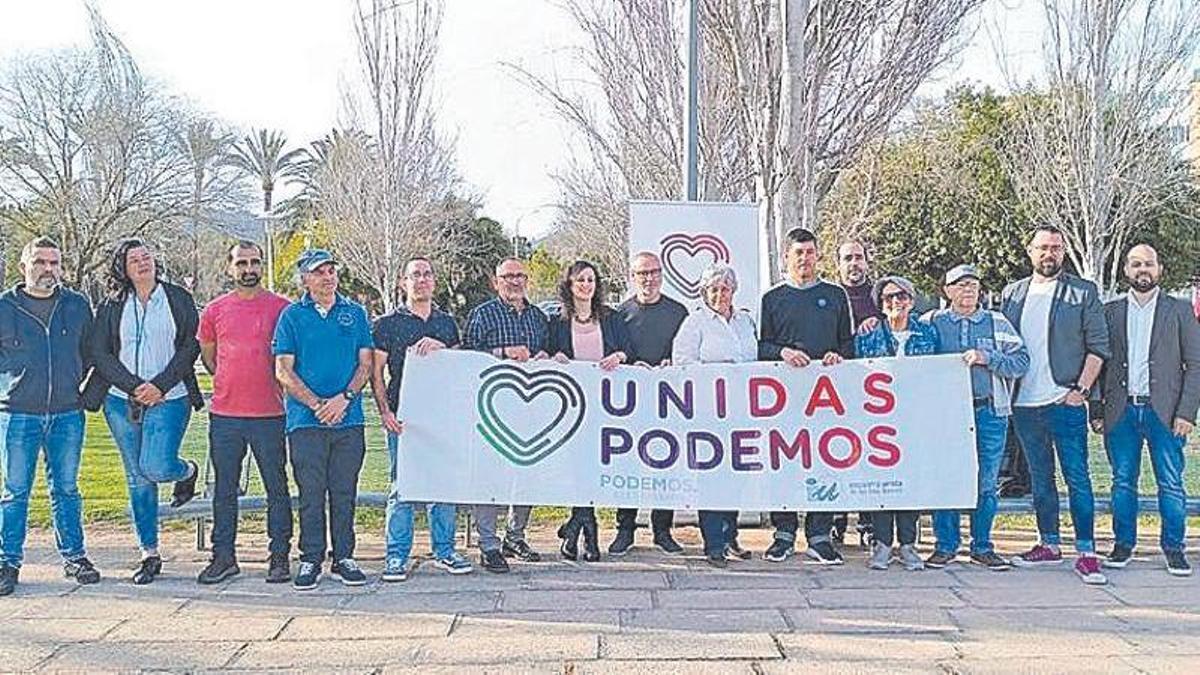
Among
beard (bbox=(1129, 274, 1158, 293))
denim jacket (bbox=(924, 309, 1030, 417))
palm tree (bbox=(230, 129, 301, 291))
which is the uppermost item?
palm tree (bbox=(230, 129, 301, 291))

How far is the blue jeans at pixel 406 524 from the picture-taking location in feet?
23.4

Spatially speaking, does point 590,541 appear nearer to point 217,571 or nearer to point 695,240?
point 217,571

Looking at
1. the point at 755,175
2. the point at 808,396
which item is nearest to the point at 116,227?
the point at 755,175

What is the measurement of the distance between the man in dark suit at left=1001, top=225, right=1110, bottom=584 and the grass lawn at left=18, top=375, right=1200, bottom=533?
1276 mm

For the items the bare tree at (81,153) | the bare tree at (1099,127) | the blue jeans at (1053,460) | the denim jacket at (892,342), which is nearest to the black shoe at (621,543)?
the denim jacket at (892,342)

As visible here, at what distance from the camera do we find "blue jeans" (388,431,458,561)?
7129 millimetres

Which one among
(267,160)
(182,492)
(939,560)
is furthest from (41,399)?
(267,160)

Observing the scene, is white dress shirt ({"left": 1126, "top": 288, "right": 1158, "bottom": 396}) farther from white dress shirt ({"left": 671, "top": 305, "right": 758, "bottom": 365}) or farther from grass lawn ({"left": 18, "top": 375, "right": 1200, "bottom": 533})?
white dress shirt ({"left": 671, "top": 305, "right": 758, "bottom": 365})

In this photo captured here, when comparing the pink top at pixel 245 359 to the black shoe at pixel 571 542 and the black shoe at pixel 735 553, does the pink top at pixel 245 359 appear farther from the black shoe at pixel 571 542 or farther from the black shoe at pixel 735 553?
the black shoe at pixel 735 553

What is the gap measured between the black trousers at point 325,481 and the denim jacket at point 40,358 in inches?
54.9

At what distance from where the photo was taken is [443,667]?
5.41 meters

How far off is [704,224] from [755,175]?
176cm

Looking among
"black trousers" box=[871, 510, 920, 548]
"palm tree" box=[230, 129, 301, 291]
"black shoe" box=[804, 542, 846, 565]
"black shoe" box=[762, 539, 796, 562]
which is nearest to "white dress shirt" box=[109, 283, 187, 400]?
"black shoe" box=[762, 539, 796, 562]

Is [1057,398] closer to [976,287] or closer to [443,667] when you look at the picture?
[976,287]
